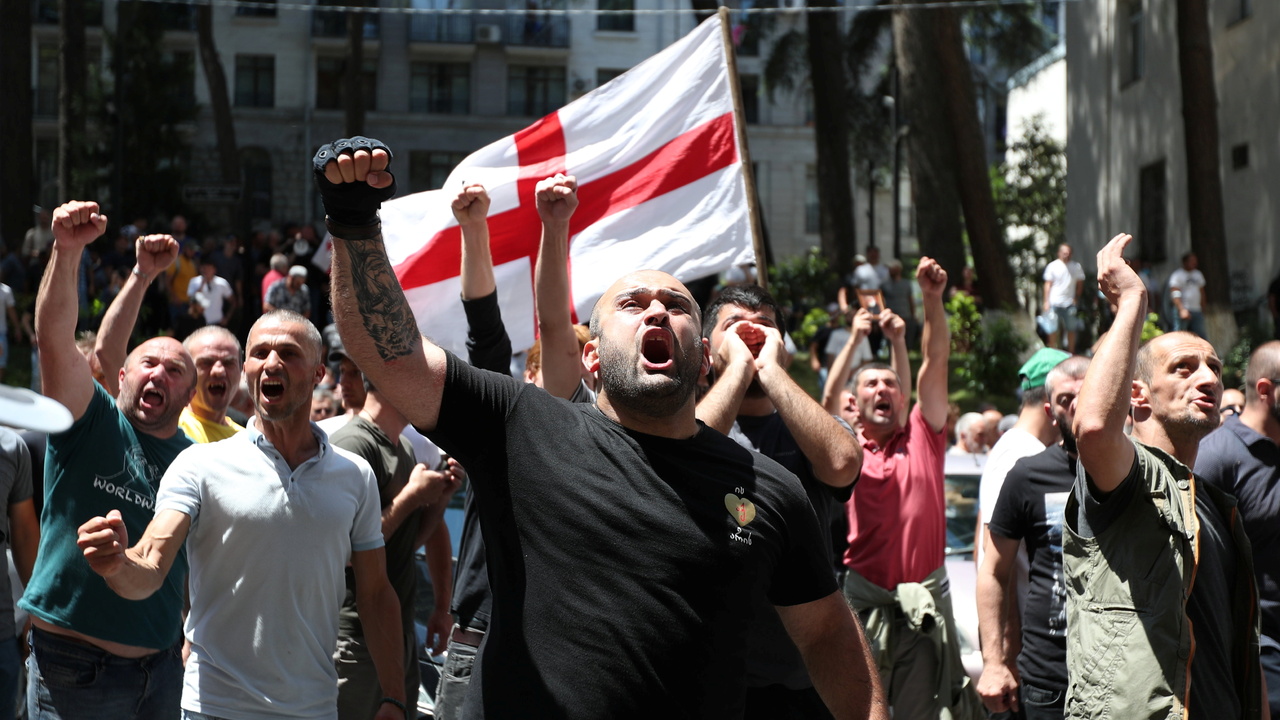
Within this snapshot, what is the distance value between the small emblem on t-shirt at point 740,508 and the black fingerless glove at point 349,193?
993 mm

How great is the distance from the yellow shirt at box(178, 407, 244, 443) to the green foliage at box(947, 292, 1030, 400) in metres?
14.1

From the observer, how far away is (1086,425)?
148 inches

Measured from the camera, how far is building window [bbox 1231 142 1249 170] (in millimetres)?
22906

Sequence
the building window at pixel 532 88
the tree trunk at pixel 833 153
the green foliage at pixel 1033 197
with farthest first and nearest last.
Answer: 1. the building window at pixel 532 88
2. the green foliage at pixel 1033 197
3. the tree trunk at pixel 833 153

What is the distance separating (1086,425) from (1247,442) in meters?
1.60

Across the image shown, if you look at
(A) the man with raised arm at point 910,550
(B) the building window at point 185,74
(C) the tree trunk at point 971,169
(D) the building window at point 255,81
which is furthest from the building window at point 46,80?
(A) the man with raised arm at point 910,550

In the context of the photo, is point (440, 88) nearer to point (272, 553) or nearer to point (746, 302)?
point (746, 302)

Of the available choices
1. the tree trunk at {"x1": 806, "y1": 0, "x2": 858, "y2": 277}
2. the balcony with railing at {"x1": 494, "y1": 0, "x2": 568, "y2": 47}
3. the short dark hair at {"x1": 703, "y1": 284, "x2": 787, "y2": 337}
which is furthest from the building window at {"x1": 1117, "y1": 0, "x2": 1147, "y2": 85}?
the balcony with railing at {"x1": 494, "y1": 0, "x2": 568, "y2": 47}

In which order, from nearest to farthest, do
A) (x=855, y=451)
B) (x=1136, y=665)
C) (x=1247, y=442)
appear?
(x=1136, y=665) < (x=855, y=451) < (x=1247, y=442)

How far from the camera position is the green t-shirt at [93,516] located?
4.46 meters

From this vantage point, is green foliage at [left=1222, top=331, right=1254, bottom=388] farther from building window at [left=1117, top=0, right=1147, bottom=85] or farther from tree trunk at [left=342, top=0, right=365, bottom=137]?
tree trunk at [left=342, top=0, right=365, bottom=137]

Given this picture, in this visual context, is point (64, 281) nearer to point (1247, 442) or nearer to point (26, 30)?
point (1247, 442)

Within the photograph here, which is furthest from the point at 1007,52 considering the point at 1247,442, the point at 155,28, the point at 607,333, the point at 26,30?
the point at 607,333

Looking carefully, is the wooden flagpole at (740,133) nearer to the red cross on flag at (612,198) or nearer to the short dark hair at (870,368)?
the red cross on flag at (612,198)
